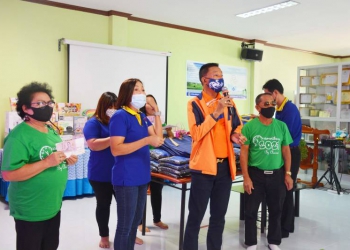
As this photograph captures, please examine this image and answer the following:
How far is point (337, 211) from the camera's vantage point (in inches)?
186

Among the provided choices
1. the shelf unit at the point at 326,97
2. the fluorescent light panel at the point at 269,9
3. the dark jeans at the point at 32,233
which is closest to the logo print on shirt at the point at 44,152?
the dark jeans at the point at 32,233

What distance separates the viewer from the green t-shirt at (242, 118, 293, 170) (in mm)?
3027

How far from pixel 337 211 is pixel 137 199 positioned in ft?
11.2

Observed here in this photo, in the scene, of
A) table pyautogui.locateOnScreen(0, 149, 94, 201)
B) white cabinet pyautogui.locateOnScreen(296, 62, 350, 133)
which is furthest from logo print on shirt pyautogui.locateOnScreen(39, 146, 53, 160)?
white cabinet pyautogui.locateOnScreen(296, 62, 350, 133)

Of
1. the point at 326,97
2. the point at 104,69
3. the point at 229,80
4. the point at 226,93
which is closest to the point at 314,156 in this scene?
the point at 326,97

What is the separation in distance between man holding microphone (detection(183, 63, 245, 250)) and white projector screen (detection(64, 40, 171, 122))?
3389mm

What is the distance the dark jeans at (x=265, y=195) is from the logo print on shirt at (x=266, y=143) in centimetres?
19

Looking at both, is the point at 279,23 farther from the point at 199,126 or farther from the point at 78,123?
the point at 199,126

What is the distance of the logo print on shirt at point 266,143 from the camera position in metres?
3.03

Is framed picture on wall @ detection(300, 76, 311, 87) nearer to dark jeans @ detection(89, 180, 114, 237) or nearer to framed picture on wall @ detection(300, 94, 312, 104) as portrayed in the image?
framed picture on wall @ detection(300, 94, 312, 104)

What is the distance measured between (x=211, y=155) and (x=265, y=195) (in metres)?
0.97

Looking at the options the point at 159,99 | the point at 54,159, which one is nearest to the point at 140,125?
the point at 54,159

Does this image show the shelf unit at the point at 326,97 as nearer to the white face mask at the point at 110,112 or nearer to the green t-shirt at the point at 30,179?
the white face mask at the point at 110,112

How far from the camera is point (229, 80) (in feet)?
25.8
